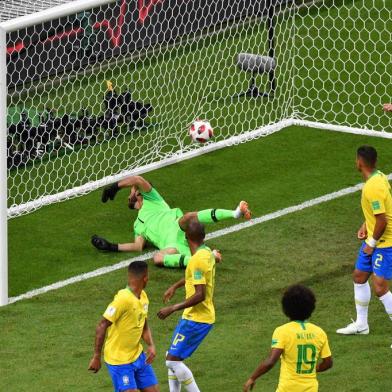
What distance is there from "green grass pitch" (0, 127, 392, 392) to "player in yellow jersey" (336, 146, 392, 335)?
0.90ft

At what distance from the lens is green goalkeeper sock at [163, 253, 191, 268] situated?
1593 cm

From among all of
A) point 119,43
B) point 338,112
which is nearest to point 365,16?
point 338,112

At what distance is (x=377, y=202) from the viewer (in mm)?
13719

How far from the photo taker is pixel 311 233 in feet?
55.9

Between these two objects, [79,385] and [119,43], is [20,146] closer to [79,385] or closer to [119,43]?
[119,43]

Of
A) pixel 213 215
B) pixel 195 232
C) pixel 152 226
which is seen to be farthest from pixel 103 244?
pixel 195 232

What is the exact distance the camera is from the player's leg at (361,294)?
14125mm

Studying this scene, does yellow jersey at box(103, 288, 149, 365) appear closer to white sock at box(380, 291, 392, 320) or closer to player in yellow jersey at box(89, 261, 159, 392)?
player in yellow jersey at box(89, 261, 159, 392)

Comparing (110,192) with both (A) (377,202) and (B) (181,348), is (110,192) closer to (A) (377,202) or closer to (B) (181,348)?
(A) (377,202)

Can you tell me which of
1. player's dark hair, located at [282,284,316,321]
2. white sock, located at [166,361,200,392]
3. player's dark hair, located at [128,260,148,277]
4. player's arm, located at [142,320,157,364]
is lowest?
white sock, located at [166,361,200,392]

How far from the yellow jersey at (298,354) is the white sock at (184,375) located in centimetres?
158

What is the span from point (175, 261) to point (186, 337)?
3.14 m

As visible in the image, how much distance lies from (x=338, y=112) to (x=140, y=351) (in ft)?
31.6

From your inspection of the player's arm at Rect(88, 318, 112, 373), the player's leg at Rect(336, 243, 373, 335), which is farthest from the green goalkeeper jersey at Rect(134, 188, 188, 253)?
the player's arm at Rect(88, 318, 112, 373)
